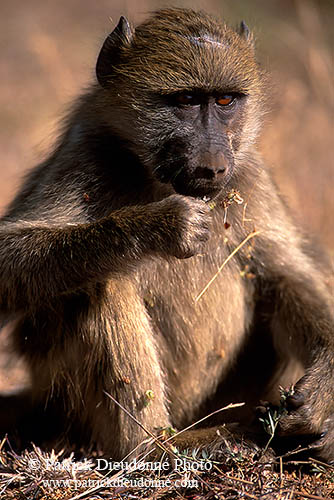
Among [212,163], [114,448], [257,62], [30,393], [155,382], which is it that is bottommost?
[30,393]

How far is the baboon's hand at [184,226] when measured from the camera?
3.19 m

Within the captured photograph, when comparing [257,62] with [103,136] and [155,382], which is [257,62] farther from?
[155,382]

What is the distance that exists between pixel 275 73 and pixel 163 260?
8.22ft

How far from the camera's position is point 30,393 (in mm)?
4523

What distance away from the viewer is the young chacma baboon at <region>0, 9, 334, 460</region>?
11.3 ft

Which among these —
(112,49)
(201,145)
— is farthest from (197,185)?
(112,49)

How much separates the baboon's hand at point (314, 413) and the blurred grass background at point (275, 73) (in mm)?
2282

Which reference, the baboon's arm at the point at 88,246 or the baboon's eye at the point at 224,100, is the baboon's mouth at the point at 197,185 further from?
the baboon's eye at the point at 224,100

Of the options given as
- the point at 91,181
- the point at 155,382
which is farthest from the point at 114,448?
the point at 91,181

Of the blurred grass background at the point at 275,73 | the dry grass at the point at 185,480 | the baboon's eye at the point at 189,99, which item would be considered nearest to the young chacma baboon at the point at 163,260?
the baboon's eye at the point at 189,99

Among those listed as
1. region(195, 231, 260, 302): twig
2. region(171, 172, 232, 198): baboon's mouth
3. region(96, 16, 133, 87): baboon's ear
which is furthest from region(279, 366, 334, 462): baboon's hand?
region(96, 16, 133, 87): baboon's ear

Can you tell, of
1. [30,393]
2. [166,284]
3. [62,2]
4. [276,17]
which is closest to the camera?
[166,284]

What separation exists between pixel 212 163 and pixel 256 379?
164 centimetres

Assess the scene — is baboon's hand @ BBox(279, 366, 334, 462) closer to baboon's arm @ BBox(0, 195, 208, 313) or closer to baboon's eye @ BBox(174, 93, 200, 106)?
baboon's arm @ BBox(0, 195, 208, 313)
